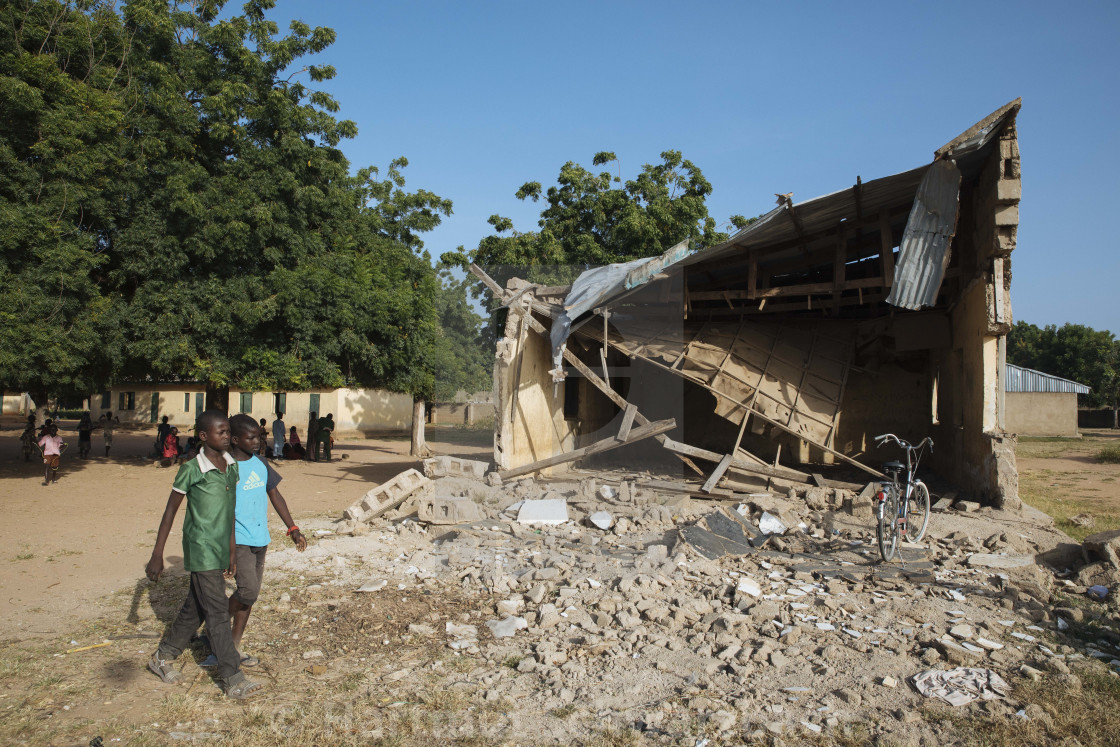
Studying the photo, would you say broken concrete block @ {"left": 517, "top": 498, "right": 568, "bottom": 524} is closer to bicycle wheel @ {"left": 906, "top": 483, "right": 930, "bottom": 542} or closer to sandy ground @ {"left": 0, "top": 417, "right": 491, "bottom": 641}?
sandy ground @ {"left": 0, "top": 417, "right": 491, "bottom": 641}

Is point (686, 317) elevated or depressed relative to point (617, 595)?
elevated

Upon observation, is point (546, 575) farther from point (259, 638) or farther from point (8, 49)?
point (8, 49)

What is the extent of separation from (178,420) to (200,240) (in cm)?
2319

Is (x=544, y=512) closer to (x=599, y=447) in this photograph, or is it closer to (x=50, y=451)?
(x=599, y=447)

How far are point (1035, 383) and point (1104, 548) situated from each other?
3048 cm

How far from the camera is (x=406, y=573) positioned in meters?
6.34

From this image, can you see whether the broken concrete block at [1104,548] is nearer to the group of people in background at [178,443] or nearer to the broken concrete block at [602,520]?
the broken concrete block at [602,520]

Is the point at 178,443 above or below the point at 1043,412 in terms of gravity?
below

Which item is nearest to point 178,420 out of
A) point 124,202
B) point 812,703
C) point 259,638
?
point 124,202

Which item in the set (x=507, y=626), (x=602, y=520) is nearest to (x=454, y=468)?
(x=602, y=520)

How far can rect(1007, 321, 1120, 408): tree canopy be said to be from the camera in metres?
36.1

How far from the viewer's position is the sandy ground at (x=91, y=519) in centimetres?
567

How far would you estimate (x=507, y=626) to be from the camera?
4.88 m

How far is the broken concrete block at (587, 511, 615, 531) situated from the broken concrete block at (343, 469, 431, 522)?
92.1 inches
